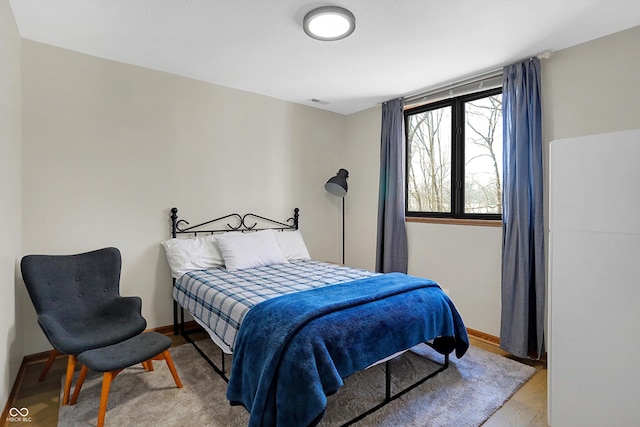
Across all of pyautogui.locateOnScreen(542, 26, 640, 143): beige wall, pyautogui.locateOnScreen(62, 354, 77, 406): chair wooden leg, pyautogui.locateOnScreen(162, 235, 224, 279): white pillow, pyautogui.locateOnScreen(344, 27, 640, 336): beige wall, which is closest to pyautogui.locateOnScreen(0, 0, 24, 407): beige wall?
pyautogui.locateOnScreen(62, 354, 77, 406): chair wooden leg

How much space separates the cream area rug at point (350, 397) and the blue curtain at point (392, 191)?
1334 mm

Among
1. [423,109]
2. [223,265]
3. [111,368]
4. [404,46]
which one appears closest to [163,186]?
[223,265]

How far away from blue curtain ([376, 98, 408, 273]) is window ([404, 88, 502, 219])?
0.53ft

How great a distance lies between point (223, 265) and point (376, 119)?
101 inches

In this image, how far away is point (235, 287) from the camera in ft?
8.23

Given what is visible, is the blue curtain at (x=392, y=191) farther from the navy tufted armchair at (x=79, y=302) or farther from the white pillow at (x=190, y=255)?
the navy tufted armchair at (x=79, y=302)

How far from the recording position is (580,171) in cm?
162

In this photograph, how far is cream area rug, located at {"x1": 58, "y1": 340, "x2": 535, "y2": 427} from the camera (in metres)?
1.97

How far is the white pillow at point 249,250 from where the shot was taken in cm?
317

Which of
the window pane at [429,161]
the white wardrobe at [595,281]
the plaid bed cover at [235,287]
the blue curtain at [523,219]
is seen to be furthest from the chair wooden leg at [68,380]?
the window pane at [429,161]

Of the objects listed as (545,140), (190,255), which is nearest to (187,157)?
(190,255)

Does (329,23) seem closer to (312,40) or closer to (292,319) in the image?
(312,40)

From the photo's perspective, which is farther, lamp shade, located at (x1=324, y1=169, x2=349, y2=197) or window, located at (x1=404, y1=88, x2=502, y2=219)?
lamp shade, located at (x1=324, y1=169, x2=349, y2=197)

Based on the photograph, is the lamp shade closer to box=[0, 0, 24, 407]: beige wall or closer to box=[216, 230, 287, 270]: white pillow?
box=[216, 230, 287, 270]: white pillow
